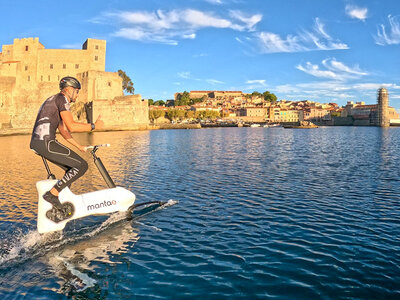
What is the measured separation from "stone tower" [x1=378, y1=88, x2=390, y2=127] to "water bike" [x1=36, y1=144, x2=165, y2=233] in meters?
199

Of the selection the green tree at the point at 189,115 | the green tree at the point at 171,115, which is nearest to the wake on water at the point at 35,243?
the green tree at the point at 171,115

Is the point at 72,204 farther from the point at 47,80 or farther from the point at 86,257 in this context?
the point at 47,80

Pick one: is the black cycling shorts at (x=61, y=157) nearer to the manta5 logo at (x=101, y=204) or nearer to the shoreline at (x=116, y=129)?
the manta5 logo at (x=101, y=204)

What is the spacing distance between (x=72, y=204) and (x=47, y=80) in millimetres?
86544

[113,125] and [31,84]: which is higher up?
[31,84]

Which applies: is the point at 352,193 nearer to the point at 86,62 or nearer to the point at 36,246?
the point at 36,246

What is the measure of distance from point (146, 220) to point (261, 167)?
41.0 feet

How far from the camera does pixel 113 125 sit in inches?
3460

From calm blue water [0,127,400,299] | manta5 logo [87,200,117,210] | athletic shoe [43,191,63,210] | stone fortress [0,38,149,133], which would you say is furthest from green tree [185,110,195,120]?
athletic shoe [43,191,63,210]

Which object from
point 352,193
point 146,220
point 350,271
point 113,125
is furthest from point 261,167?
point 113,125

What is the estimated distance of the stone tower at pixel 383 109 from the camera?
A: 7077 inches

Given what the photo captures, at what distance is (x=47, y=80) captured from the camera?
273ft

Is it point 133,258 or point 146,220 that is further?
point 146,220

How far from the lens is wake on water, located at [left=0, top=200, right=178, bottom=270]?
5.83 metres
